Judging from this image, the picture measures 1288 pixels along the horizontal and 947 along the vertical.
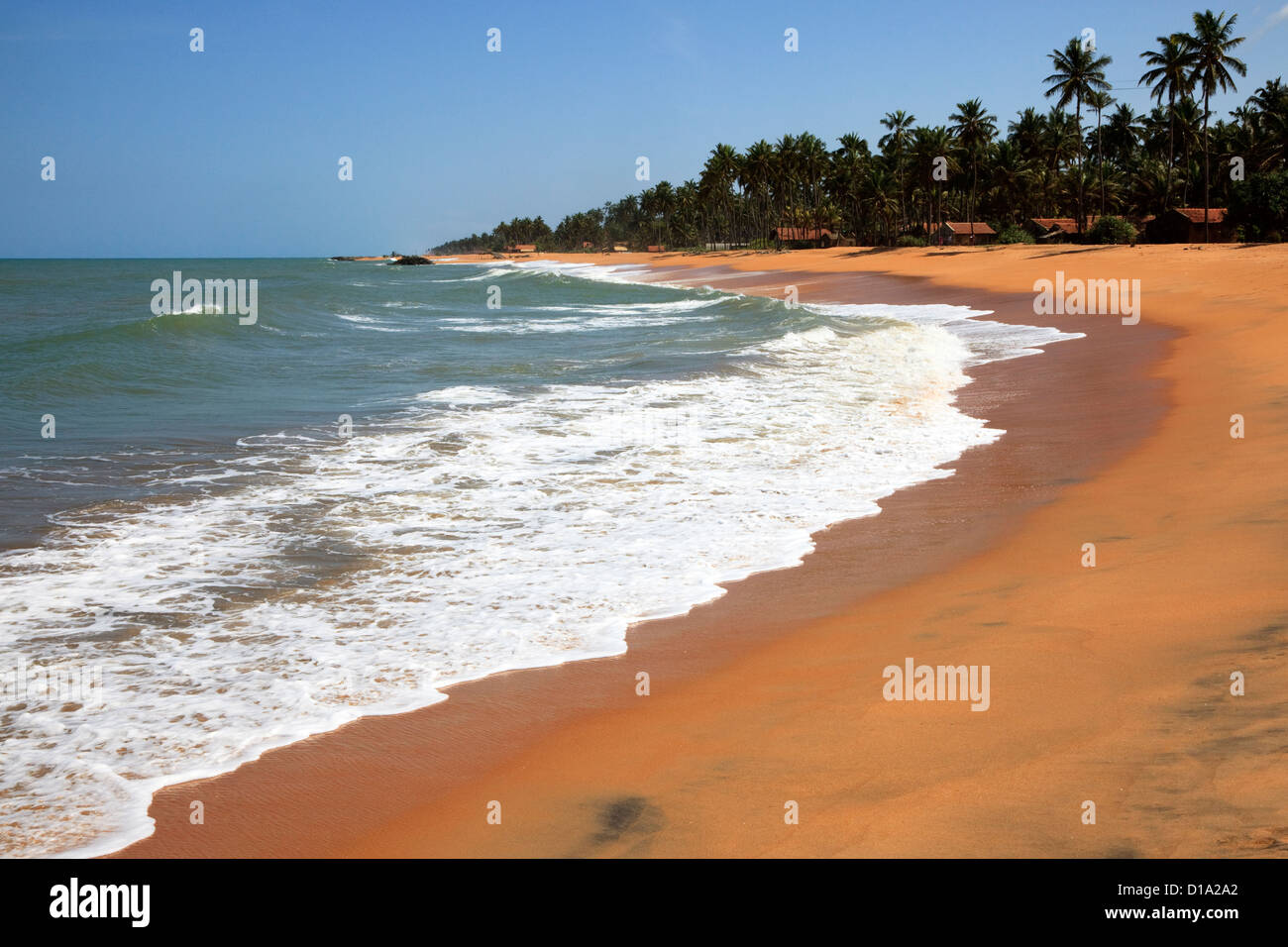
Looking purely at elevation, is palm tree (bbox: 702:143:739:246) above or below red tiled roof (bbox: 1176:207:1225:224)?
above

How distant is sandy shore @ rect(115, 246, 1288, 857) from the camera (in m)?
3.48

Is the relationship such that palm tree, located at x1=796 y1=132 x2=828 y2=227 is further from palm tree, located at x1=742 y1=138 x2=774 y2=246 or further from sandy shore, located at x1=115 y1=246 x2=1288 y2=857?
sandy shore, located at x1=115 y1=246 x2=1288 y2=857

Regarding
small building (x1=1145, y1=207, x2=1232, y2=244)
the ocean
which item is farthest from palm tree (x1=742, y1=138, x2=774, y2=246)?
the ocean

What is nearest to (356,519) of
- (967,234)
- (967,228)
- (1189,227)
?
(1189,227)

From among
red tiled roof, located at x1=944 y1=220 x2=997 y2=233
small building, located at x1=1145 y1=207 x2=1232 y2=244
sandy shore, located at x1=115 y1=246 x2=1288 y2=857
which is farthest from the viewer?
red tiled roof, located at x1=944 y1=220 x2=997 y2=233

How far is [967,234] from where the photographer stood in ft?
253

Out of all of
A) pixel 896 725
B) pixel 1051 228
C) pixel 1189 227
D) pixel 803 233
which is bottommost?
pixel 896 725

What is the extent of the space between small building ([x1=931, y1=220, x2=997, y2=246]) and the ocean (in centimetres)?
6055

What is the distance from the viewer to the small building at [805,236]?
338 ft

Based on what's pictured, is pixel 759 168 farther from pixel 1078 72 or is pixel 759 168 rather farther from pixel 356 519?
pixel 356 519

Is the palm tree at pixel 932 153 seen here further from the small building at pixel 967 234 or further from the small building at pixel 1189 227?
the small building at pixel 1189 227

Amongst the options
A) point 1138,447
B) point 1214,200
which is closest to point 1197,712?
point 1138,447

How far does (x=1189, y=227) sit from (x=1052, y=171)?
35502mm

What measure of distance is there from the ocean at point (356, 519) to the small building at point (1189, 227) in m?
38.6
